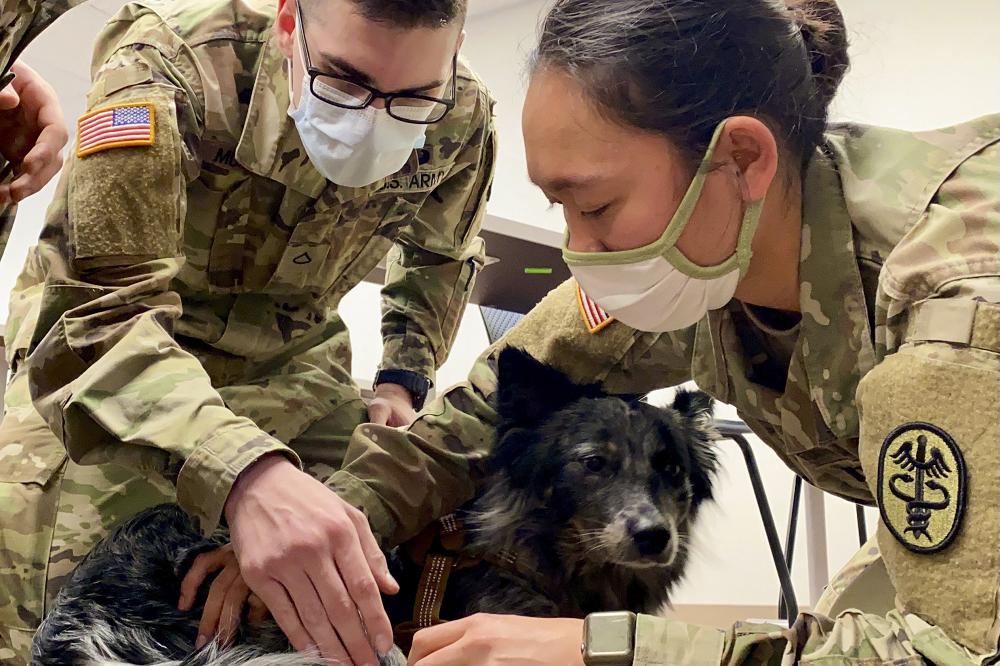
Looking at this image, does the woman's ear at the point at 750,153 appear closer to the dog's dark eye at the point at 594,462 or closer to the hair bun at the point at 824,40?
the hair bun at the point at 824,40

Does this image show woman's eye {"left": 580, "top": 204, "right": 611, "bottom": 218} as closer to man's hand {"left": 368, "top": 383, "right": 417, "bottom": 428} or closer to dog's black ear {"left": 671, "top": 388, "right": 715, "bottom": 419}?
dog's black ear {"left": 671, "top": 388, "right": 715, "bottom": 419}

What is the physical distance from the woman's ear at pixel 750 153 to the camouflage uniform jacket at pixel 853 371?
0.33ft

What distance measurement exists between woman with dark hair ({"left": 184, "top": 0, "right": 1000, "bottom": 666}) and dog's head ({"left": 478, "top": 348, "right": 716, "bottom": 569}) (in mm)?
161

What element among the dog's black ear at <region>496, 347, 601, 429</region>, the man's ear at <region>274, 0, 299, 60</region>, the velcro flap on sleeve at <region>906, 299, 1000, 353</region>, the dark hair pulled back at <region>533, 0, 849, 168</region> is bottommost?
the dog's black ear at <region>496, 347, 601, 429</region>

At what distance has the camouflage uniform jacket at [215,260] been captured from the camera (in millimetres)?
1349

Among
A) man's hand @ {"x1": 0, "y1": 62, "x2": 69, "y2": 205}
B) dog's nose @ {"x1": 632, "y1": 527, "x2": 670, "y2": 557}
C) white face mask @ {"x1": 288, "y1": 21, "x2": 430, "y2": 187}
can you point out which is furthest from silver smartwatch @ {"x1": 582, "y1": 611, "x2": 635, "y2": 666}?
man's hand @ {"x1": 0, "y1": 62, "x2": 69, "y2": 205}

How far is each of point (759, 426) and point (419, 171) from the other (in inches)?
33.6

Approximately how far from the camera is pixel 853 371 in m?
1.30

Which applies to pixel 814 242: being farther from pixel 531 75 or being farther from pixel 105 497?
pixel 105 497

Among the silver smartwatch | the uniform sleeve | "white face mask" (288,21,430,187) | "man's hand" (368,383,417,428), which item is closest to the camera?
the uniform sleeve

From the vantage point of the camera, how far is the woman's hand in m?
1.31

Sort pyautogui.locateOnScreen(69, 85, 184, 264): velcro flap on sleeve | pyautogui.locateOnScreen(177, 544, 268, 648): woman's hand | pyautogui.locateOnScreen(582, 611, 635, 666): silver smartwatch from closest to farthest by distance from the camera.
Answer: pyautogui.locateOnScreen(582, 611, 635, 666): silver smartwatch
pyautogui.locateOnScreen(177, 544, 268, 648): woman's hand
pyautogui.locateOnScreen(69, 85, 184, 264): velcro flap on sleeve

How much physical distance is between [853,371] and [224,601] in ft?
3.04

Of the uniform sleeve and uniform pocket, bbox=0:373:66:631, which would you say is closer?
the uniform sleeve
